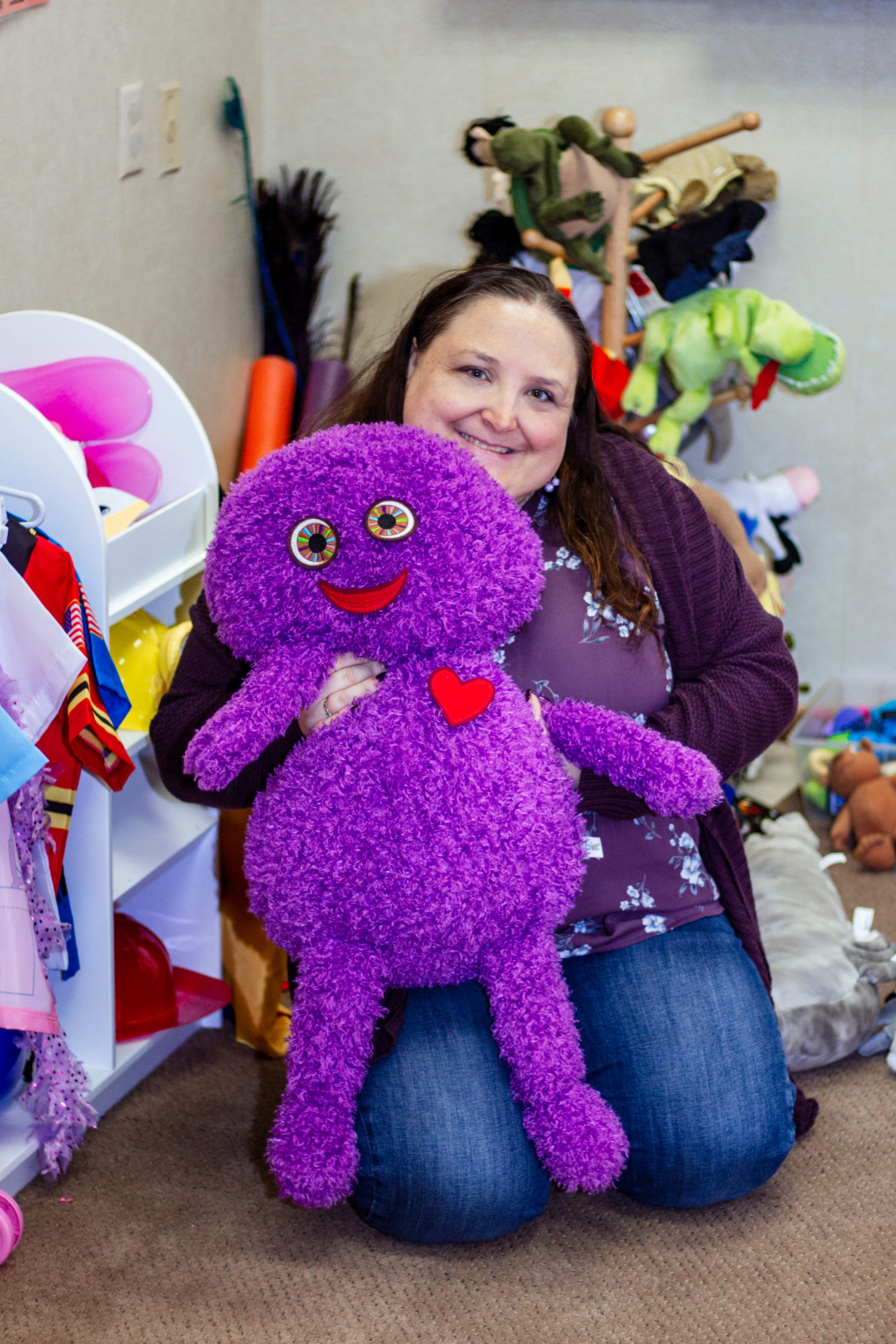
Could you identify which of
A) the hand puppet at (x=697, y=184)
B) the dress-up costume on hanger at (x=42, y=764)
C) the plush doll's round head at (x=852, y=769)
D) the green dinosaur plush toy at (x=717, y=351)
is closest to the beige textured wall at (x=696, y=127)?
the hand puppet at (x=697, y=184)

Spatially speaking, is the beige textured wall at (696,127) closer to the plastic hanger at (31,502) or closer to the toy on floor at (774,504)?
the toy on floor at (774,504)

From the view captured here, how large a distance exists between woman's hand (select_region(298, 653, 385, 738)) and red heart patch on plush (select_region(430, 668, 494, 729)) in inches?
2.4

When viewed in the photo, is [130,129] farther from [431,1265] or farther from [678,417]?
[431,1265]

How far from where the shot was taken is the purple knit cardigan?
136cm

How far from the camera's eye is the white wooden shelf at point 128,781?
1.42 m

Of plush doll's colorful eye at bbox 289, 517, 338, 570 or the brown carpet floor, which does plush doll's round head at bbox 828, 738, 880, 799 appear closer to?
the brown carpet floor

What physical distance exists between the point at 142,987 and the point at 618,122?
152cm

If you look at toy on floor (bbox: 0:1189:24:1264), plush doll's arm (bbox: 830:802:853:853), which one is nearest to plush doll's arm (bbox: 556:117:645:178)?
plush doll's arm (bbox: 830:802:853:853)

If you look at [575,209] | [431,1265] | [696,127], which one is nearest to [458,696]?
[431,1265]

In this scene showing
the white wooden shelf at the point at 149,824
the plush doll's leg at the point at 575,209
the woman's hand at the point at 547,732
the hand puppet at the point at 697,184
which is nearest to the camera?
the woman's hand at the point at 547,732

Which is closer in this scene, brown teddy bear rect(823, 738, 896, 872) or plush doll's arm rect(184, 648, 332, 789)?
plush doll's arm rect(184, 648, 332, 789)

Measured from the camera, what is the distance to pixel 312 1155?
1.21 m

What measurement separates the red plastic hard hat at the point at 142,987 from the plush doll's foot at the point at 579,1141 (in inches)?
24.2

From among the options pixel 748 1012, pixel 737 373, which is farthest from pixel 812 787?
pixel 748 1012
